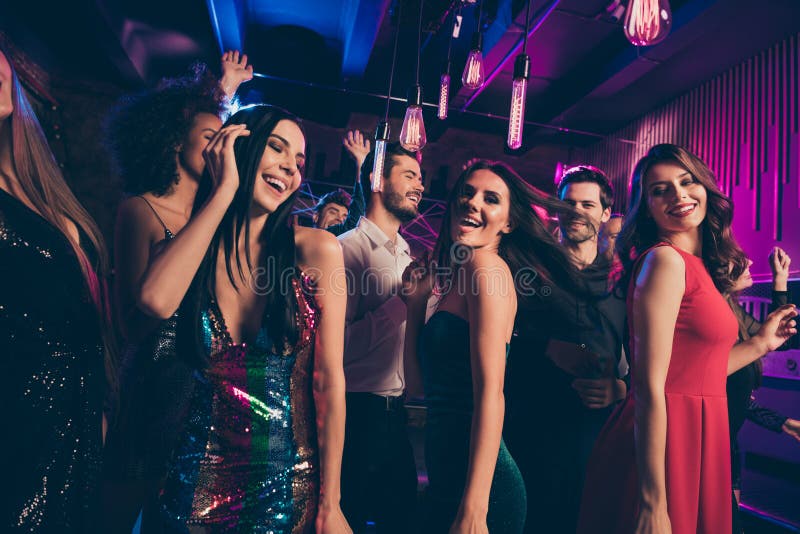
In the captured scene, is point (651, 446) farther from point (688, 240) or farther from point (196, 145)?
point (196, 145)

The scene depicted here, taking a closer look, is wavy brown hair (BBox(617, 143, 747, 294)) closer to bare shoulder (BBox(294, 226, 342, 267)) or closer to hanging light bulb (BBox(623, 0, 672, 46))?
hanging light bulb (BBox(623, 0, 672, 46))

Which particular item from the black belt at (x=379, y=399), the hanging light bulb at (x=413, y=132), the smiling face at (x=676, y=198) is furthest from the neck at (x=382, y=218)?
the smiling face at (x=676, y=198)

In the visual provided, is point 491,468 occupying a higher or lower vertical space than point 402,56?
lower

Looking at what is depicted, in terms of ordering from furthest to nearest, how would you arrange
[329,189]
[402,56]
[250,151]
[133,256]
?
1. [329,189]
2. [402,56]
3. [133,256]
4. [250,151]

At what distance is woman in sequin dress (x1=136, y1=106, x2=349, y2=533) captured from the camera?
1117 mm

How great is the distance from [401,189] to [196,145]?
1010 mm

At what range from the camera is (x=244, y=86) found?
16.1 feet

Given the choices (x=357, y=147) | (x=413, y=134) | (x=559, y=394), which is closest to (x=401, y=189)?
(x=413, y=134)

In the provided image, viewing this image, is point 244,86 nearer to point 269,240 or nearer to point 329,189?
point 329,189

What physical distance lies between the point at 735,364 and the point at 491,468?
1269 mm

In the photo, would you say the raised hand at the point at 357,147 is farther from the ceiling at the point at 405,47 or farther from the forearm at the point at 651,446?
the forearm at the point at 651,446

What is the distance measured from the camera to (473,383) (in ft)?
4.64

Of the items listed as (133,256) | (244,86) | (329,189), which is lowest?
(133,256)

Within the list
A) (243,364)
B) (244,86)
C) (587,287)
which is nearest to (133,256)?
(243,364)
